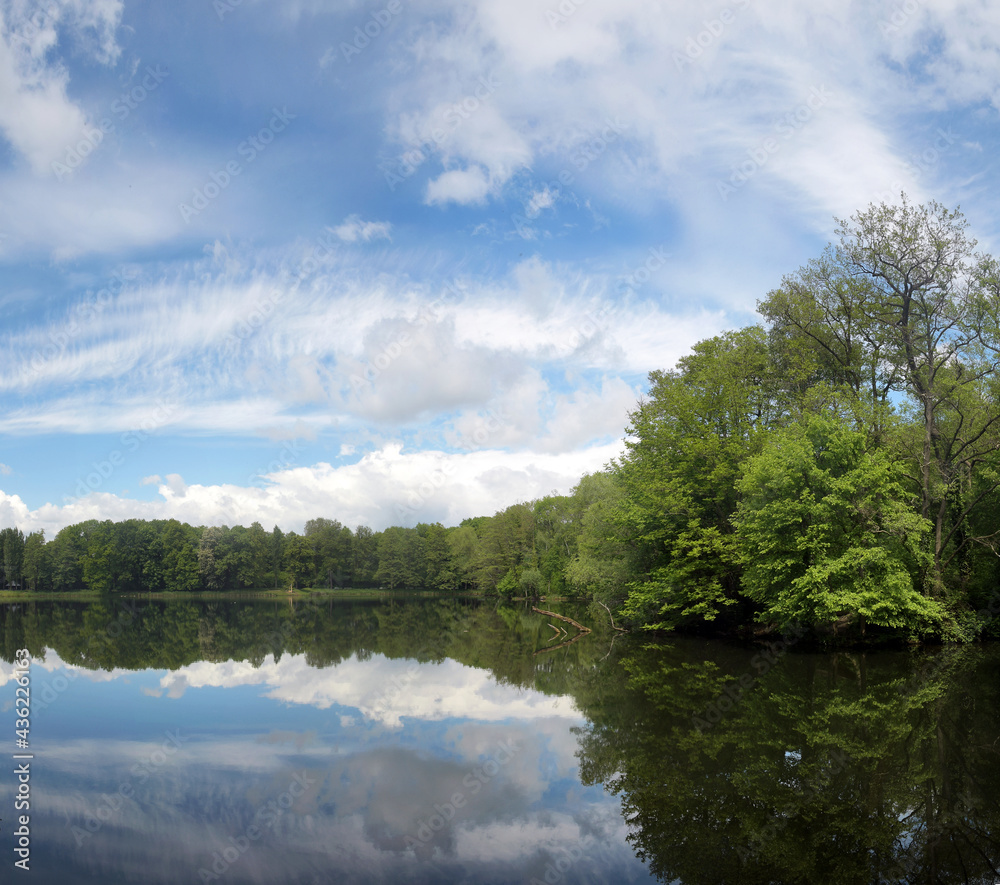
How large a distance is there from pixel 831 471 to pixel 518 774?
19312 millimetres

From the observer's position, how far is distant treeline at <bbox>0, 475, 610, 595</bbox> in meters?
88.1

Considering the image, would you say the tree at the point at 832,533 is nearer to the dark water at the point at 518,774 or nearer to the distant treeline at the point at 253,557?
the dark water at the point at 518,774

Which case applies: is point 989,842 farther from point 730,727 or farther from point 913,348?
point 913,348

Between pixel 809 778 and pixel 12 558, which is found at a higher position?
pixel 809 778

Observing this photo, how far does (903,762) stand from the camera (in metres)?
10.8
